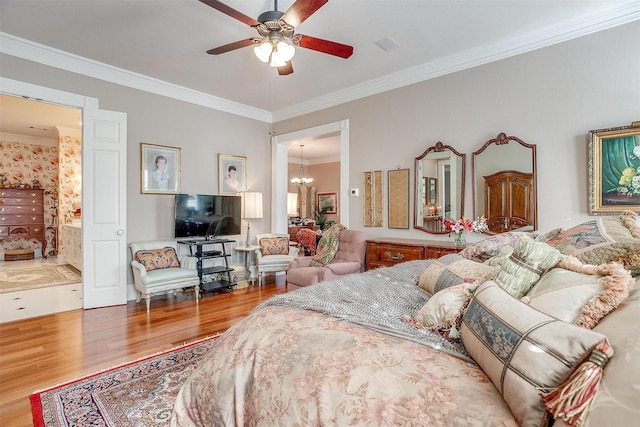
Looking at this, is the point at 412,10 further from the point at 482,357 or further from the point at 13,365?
the point at 13,365

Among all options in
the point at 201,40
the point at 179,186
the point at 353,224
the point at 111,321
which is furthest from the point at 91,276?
the point at 353,224

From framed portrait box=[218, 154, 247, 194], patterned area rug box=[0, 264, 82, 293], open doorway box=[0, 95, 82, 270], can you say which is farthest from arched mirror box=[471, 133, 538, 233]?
open doorway box=[0, 95, 82, 270]

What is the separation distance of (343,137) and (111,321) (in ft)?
12.5

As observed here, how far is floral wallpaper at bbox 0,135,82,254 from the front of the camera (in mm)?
7168

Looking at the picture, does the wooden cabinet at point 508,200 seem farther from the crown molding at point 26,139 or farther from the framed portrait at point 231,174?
the crown molding at point 26,139

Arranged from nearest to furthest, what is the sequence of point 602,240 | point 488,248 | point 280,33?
point 602,240
point 488,248
point 280,33

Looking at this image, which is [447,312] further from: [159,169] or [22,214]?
[22,214]

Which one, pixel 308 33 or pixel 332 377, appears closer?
pixel 332 377

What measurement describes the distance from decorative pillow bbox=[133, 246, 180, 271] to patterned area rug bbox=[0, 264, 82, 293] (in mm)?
2250

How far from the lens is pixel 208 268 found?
4.93 meters

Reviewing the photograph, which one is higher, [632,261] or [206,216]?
[206,216]

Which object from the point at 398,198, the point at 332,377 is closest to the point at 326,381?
the point at 332,377

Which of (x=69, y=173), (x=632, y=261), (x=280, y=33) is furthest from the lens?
(x=69, y=173)

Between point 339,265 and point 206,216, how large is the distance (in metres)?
2.28
